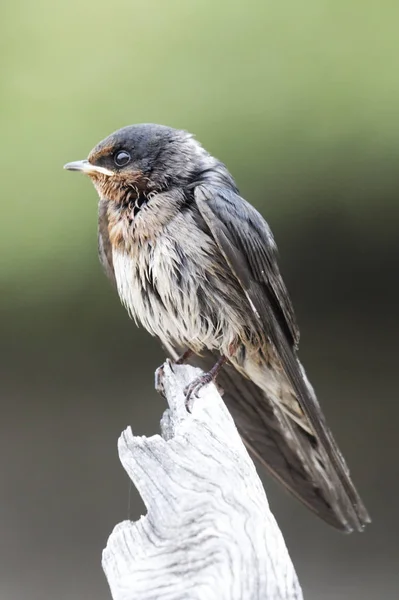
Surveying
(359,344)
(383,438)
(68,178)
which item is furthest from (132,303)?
(383,438)

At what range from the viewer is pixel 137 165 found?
2.16m

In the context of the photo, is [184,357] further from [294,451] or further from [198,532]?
[198,532]

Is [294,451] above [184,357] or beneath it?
beneath

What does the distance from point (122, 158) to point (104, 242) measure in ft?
0.86

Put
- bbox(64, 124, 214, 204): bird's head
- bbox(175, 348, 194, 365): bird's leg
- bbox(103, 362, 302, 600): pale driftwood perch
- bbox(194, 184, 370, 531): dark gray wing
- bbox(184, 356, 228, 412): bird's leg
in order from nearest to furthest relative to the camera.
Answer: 1. bbox(103, 362, 302, 600): pale driftwood perch
2. bbox(184, 356, 228, 412): bird's leg
3. bbox(194, 184, 370, 531): dark gray wing
4. bbox(64, 124, 214, 204): bird's head
5. bbox(175, 348, 194, 365): bird's leg

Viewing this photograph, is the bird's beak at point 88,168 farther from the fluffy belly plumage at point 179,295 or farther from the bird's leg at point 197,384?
the bird's leg at point 197,384

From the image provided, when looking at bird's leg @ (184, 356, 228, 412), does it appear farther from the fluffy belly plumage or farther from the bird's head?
the bird's head

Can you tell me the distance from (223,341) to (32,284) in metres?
1.10

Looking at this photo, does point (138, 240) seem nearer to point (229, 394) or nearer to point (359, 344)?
point (229, 394)

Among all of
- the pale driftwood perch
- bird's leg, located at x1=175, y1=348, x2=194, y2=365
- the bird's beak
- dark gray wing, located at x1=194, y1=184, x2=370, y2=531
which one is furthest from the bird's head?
the pale driftwood perch

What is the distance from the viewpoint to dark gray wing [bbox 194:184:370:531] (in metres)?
2.02

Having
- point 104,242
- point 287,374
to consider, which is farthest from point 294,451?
point 104,242

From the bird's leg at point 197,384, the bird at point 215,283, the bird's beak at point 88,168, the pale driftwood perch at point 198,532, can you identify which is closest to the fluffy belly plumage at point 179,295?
the bird at point 215,283

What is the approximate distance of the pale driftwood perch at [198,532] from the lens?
128 cm
